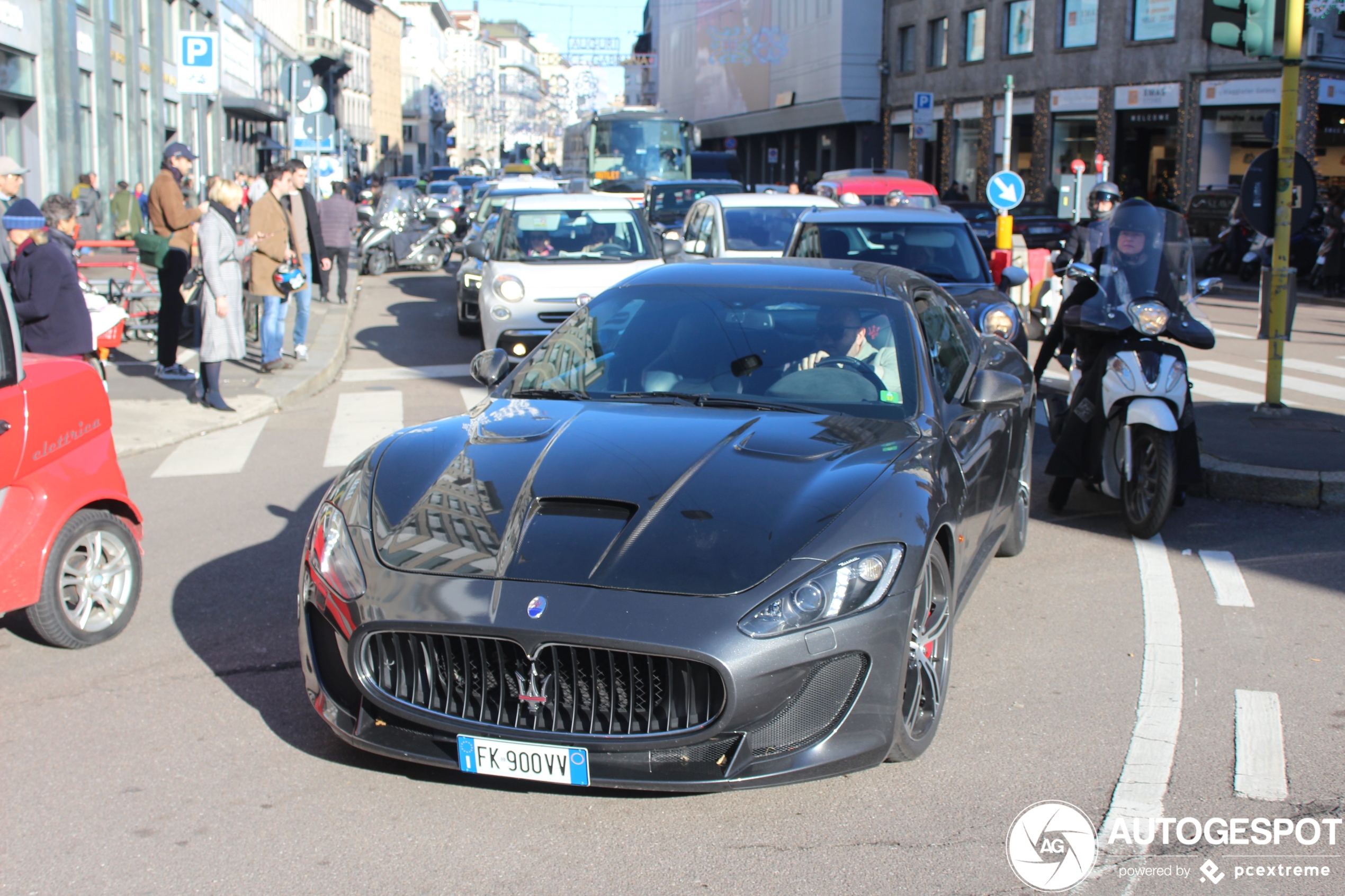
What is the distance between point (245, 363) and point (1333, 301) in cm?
1696

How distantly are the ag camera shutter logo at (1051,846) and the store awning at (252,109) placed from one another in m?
42.7

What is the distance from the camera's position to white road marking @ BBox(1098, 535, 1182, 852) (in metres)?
3.79

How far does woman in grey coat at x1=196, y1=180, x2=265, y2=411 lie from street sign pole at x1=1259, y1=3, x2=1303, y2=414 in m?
7.91

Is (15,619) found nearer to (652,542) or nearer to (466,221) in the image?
(652,542)

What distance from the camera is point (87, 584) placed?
17.2 ft

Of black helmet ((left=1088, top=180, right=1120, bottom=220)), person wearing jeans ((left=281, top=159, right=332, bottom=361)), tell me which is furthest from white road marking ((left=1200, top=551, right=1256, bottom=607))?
person wearing jeans ((left=281, top=159, right=332, bottom=361))

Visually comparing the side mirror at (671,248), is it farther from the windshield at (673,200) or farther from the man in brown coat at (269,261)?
the windshield at (673,200)

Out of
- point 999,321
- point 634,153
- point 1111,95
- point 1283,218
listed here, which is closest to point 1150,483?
point 999,321

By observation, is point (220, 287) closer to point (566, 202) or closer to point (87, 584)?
point (566, 202)

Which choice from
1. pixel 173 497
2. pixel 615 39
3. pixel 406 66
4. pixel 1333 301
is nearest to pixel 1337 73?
pixel 1333 301

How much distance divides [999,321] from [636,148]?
2811 centimetres

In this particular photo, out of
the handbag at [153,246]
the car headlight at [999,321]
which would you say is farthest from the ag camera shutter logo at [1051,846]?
the handbag at [153,246]

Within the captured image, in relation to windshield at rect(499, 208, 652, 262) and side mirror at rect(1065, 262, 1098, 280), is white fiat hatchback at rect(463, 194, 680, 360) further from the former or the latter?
side mirror at rect(1065, 262, 1098, 280)

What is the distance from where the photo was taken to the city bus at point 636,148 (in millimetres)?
36125
